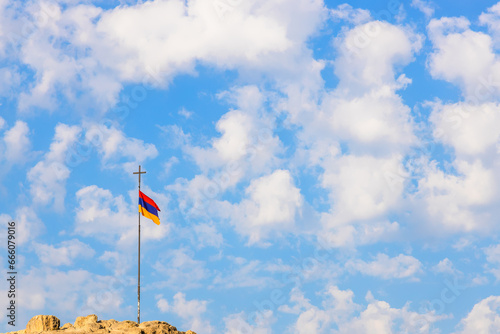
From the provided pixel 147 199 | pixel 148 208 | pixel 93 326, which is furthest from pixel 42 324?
pixel 147 199

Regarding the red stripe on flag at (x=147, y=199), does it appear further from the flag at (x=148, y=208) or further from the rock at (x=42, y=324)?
the rock at (x=42, y=324)

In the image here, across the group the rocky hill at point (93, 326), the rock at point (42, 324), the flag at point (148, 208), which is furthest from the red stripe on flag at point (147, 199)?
the rock at point (42, 324)

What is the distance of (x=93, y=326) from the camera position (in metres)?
46.8

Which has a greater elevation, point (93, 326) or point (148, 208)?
point (148, 208)

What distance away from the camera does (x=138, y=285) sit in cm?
5091

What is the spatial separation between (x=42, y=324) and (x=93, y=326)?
3942 mm

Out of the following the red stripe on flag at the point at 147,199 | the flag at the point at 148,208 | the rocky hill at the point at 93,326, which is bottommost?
the rocky hill at the point at 93,326

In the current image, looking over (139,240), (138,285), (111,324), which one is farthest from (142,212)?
(111,324)

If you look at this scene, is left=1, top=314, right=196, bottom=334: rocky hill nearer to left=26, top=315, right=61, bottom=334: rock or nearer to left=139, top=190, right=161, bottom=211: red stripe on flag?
left=26, top=315, right=61, bottom=334: rock

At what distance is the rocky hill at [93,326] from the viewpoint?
150 feet

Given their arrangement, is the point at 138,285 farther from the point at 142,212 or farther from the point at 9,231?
the point at 9,231

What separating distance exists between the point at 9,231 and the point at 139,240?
458 inches

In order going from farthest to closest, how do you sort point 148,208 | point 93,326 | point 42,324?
1. point 148,208
2. point 93,326
3. point 42,324

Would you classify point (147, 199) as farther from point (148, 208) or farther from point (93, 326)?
point (93, 326)
